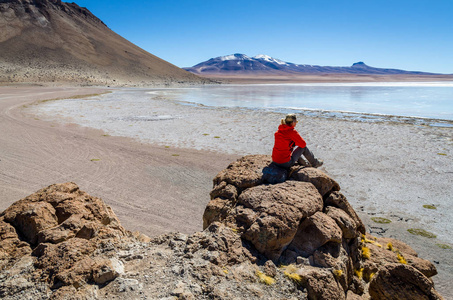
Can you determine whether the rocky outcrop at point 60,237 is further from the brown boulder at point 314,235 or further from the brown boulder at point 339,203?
the brown boulder at point 339,203

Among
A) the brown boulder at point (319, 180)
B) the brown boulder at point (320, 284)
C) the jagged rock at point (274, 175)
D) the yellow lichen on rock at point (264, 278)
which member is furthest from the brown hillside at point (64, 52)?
the brown boulder at point (320, 284)

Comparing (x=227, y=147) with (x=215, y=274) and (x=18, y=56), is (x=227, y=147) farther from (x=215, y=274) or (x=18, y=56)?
(x=18, y=56)

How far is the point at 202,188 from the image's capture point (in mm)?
7145

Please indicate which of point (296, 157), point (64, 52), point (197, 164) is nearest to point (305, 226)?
point (296, 157)

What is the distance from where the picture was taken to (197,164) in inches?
345

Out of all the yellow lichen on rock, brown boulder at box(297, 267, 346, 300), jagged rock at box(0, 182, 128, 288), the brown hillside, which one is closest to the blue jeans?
brown boulder at box(297, 267, 346, 300)

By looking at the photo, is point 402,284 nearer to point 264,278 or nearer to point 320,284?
point 320,284

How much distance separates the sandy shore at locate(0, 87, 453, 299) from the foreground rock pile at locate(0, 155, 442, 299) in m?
1.52

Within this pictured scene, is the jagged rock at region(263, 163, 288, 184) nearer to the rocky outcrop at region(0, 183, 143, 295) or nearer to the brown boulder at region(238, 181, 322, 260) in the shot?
the brown boulder at region(238, 181, 322, 260)

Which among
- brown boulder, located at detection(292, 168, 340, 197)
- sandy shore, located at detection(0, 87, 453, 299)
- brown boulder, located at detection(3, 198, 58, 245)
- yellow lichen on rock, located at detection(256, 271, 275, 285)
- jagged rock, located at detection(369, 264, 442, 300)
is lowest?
sandy shore, located at detection(0, 87, 453, 299)

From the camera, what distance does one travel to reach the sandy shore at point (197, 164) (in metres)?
5.76

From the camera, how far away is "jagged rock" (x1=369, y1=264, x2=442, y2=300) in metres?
2.93

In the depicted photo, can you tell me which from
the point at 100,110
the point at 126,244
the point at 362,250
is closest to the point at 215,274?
the point at 126,244

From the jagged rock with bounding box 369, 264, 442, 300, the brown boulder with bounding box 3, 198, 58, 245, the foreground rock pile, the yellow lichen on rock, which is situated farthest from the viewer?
the brown boulder with bounding box 3, 198, 58, 245
